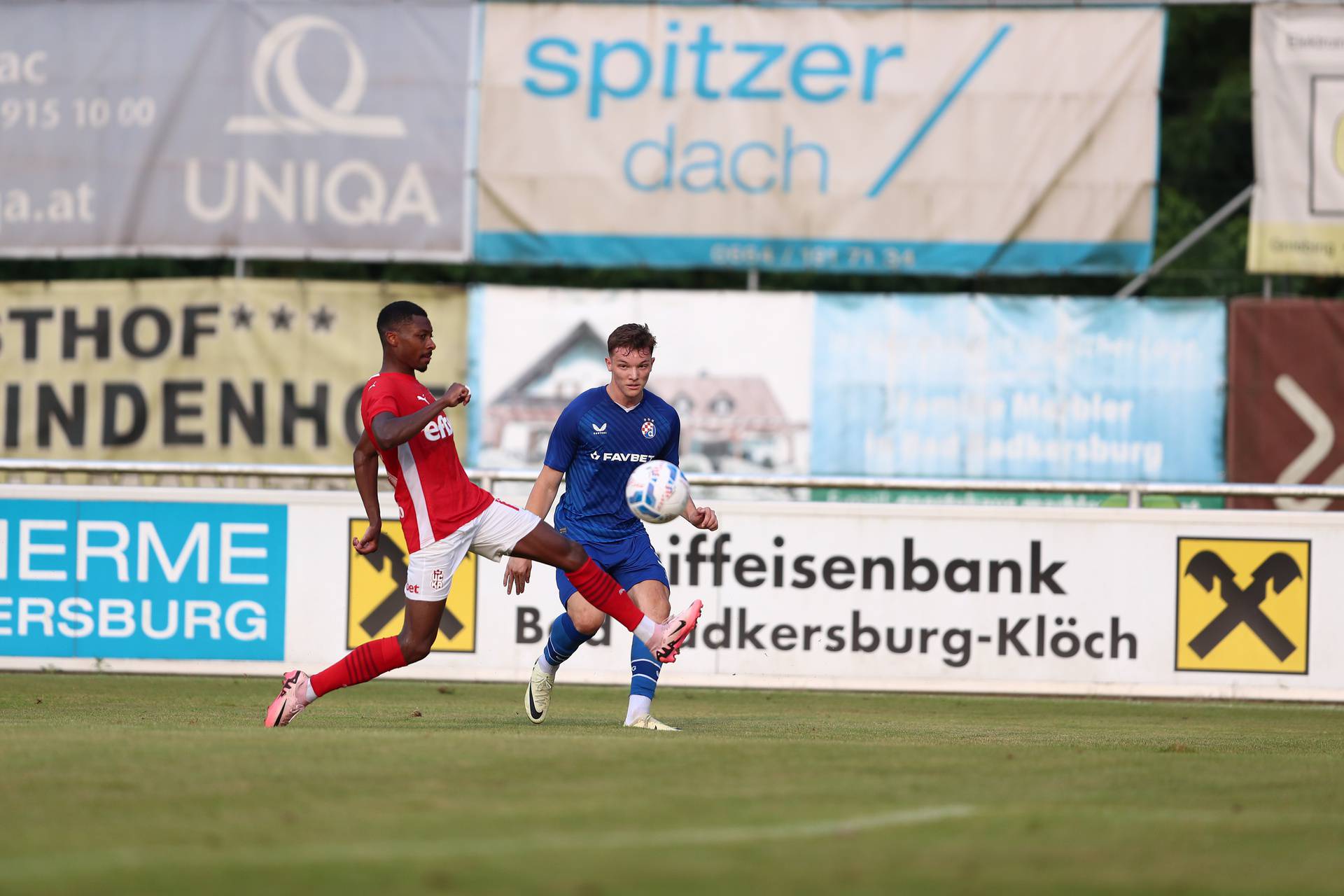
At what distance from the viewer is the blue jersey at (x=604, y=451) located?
932 cm

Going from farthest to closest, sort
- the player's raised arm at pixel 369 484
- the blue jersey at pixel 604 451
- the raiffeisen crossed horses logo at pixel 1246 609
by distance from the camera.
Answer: the raiffeisen crossed horses logo at pixel 1246 609 → the blue jersey at pixel 604 451 → the player's raised arm at pixel 369 484

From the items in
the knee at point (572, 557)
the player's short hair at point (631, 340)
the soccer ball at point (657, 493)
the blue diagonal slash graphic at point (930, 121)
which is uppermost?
the blue diagonal slash graphic at point (930, 121)

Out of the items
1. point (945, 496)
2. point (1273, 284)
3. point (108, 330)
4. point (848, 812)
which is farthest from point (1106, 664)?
point (1273, 284)

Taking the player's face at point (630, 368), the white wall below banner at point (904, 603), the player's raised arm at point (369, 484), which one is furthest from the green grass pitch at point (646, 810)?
the white wall below banner at point (904, 603)

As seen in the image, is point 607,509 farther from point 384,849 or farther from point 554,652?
point 384,849

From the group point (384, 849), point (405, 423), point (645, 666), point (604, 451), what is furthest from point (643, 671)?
point (384, 849)

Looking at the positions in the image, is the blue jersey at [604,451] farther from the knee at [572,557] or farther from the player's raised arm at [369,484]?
the player's raised arm at [369,484]

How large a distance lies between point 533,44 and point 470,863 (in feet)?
51.9

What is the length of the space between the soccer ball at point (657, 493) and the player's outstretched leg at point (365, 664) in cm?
112

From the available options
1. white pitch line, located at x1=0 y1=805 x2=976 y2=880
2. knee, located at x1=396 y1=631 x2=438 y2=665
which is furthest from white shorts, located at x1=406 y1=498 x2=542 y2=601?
white pitch line, located at x1=0 y1=805 x2=976 y2=880

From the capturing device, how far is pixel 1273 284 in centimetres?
2612

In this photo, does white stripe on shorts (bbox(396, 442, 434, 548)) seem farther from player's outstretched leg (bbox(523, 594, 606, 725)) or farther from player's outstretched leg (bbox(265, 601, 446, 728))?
player's outstretched leg (bbox(523, 594, 606, 725))

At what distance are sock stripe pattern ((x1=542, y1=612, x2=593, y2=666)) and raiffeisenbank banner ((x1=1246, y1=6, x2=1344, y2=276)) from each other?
12153 millimetres

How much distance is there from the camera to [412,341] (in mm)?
8500
